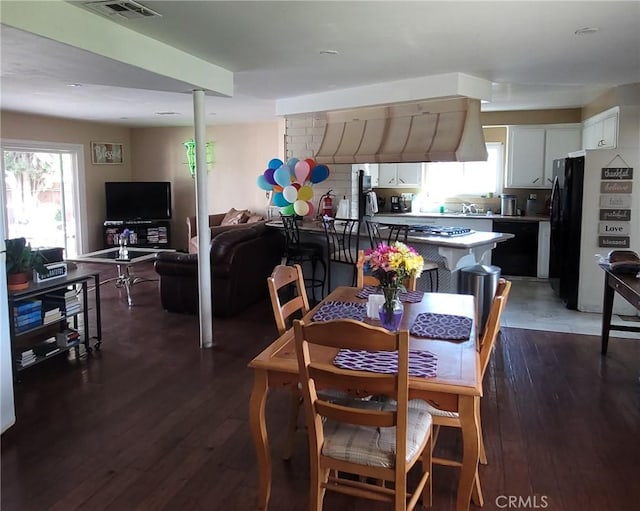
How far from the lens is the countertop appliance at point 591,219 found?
564 centimetres

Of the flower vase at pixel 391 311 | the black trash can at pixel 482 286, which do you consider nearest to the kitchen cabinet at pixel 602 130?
the black trash can at pixel 482 286

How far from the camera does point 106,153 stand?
32.0ft

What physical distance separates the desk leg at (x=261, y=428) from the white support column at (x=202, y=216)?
2.44 meters

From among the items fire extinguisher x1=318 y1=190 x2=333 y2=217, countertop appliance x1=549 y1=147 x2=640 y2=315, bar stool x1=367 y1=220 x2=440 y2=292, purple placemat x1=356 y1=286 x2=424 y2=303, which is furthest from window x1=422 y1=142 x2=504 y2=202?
purple placemat x1=356 y1=286 x2=424 y2=303

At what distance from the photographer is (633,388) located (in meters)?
3.80

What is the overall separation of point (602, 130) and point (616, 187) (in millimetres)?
874

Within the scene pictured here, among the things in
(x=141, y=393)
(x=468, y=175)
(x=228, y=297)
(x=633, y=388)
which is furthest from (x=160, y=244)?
(x=633, y=388)

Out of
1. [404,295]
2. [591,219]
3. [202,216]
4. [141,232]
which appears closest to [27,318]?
[202,216]

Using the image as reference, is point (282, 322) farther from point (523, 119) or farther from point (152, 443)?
point (523, 119)

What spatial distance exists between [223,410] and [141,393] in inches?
27.0

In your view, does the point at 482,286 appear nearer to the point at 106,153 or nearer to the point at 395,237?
the point at 395,237

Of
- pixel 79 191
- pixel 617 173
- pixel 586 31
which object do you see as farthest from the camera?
pixel 79 191

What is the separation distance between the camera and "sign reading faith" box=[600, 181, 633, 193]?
18.5ft

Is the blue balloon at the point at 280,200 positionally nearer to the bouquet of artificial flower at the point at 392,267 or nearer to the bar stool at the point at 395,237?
the bar stool at the point at 395,237
